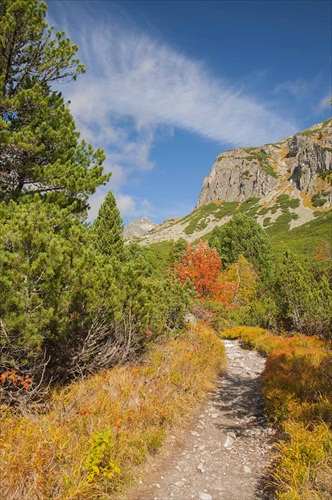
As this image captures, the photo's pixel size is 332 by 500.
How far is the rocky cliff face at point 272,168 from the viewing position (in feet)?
269

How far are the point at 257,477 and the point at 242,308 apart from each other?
784 inches

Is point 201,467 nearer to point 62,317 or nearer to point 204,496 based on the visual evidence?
point 204,496

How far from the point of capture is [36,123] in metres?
7.01

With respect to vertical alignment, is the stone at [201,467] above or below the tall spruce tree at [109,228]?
below

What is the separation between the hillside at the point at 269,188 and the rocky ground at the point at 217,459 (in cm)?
5436

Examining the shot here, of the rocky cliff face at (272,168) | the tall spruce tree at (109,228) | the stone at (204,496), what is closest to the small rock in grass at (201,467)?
the stone at (204,496)

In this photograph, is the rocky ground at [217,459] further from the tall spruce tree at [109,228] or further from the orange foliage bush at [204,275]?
the orange foliage bush at [204,275]

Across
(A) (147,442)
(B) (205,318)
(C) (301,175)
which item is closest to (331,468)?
(A) (147,442)

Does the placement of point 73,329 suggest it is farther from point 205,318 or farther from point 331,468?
point 205,318

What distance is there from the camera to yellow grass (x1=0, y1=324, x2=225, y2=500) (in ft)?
10.4

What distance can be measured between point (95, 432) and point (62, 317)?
1.97 meters

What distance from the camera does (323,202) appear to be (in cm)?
6988

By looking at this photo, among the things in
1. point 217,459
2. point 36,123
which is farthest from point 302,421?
point 36,123

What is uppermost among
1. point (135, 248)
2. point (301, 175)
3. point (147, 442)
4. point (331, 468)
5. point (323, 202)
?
point (301, 175)
